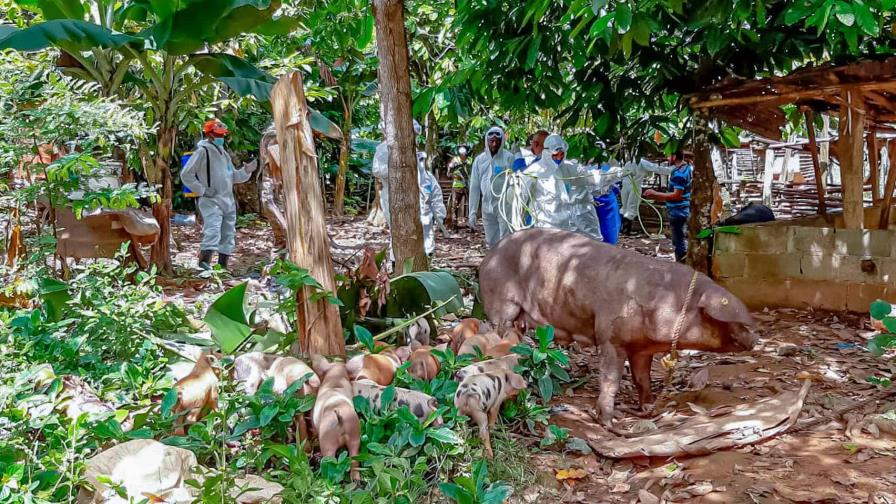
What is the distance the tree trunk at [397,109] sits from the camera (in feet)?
18.3

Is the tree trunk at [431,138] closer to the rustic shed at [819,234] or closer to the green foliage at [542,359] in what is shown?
the rustic shed at [819,234]

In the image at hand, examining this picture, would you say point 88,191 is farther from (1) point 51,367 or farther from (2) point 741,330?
(2) point 741,330

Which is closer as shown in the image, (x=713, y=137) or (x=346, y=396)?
(x=346, y=396)

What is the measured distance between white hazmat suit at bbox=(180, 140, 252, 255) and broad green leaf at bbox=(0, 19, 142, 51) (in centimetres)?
203

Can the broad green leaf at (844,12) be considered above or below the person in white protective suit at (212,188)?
above

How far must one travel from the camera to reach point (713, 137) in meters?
7.69

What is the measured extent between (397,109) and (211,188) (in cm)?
431

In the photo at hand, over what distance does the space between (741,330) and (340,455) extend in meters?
2.33

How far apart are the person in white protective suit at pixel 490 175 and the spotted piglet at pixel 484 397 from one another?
5.73m

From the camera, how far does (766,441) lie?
403 cm

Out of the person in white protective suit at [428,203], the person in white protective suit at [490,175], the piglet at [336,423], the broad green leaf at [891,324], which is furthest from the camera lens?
the person in white protective suit at [428,203]

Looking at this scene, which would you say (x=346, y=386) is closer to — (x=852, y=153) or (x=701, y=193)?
(x=701, y=193)

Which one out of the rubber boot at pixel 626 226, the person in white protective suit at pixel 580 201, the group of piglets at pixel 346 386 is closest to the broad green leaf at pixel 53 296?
the group of piglets at pixel 346 386

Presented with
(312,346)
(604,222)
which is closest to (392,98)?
(312,346)
